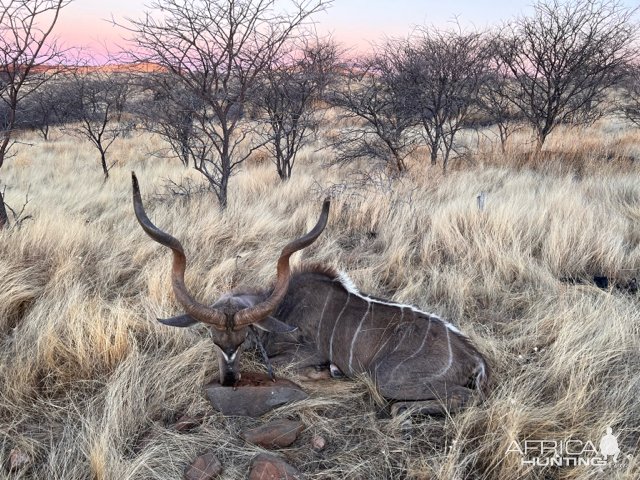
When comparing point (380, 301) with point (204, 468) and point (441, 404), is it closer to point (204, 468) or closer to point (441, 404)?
point (441, 404)

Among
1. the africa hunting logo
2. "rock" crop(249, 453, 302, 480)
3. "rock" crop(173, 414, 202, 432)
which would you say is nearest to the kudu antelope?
"rock" crop(173, 414, 202, 432)

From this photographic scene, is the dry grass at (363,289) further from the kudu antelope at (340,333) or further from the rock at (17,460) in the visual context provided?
the kudu antelope at (340,333)

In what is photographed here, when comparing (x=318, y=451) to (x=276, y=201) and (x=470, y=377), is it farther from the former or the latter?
(x=276, y=201)

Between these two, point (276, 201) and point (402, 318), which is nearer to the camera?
point (402, 318)

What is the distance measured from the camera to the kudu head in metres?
2.97

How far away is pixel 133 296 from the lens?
4.34 m

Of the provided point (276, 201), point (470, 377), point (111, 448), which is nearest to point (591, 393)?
point (470, 377)

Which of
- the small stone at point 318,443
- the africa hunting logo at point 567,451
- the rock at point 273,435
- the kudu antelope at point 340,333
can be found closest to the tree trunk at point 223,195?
the kudu antelope at point 340,333

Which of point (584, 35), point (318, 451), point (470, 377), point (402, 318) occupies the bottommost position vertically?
point (318, 451)

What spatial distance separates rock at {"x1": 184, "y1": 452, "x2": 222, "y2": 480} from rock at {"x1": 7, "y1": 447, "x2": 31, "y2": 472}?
845mm

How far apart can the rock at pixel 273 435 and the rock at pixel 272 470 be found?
0.66 ft

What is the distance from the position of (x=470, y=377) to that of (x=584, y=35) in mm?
10615

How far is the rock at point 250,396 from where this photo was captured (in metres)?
2.94

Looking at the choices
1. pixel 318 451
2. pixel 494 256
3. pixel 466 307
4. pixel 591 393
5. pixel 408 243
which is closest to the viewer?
pixel 318 451
